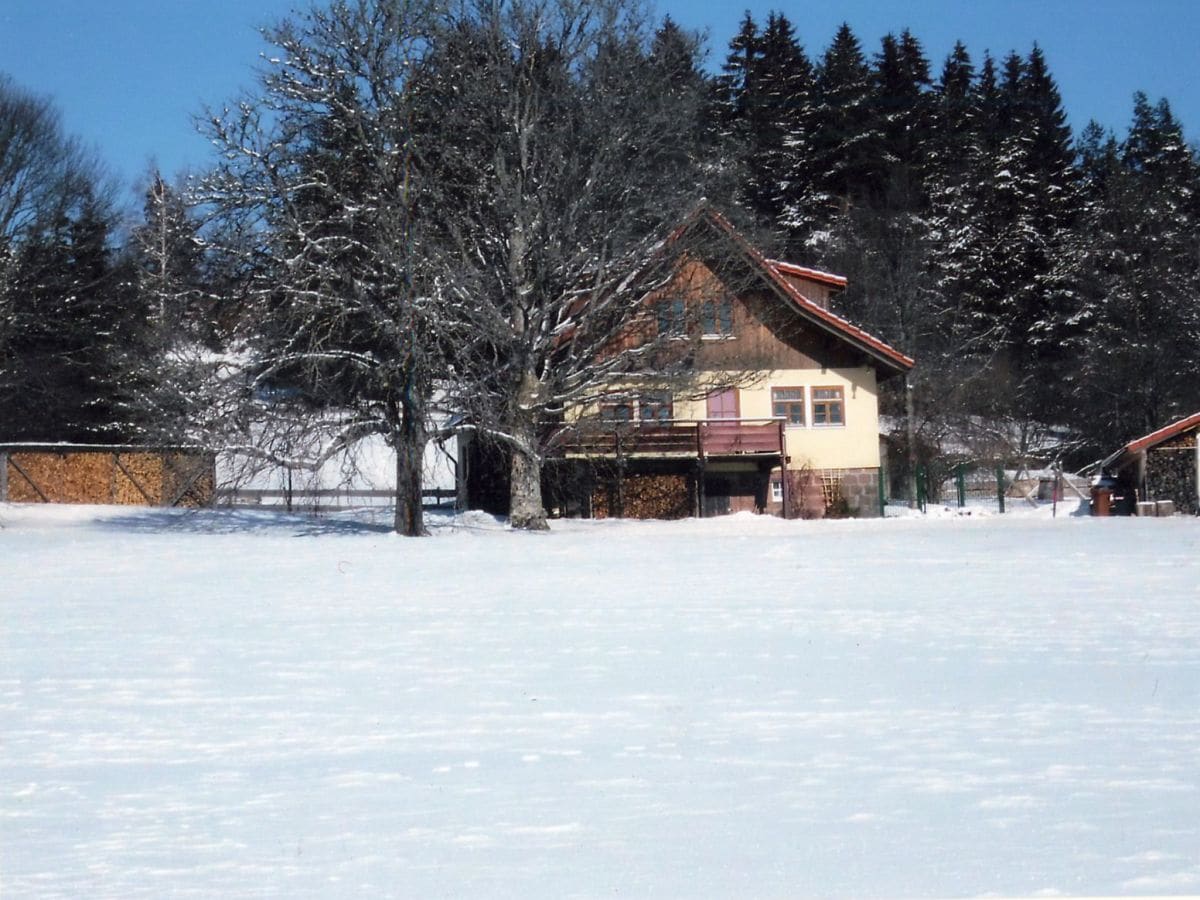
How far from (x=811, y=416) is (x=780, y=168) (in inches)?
1223

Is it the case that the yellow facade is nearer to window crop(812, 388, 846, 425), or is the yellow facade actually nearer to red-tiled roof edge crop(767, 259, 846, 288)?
window crop(812, 388, 846, 425)

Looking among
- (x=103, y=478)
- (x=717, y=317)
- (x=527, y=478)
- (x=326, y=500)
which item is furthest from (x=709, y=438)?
(x=103, y=478)

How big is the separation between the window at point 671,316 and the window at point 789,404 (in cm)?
921

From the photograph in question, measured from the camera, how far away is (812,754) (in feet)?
26.9

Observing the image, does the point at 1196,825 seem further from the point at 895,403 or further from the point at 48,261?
the point at 895,403

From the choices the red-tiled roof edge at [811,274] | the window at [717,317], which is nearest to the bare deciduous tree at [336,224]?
the window at [717,317]

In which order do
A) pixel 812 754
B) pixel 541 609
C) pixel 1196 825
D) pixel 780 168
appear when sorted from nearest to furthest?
pixel 1196 825, pixel 812 754, pixel 541 609, pixel 780 168

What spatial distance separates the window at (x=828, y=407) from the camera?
147ft

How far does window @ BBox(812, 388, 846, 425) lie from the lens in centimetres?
4488

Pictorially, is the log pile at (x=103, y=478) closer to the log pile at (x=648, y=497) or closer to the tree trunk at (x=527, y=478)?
the tree trunk at (x=527, y=478)

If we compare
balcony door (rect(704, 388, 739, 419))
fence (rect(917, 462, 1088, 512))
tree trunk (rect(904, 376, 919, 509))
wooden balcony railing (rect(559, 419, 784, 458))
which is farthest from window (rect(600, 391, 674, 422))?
tree trunk (rect(904, 376, 919, 509))

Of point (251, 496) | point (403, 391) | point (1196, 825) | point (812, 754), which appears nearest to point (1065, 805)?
point (1196, 825)

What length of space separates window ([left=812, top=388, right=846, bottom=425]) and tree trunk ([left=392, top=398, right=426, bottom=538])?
51.2ft

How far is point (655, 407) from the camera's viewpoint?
40531 mm
